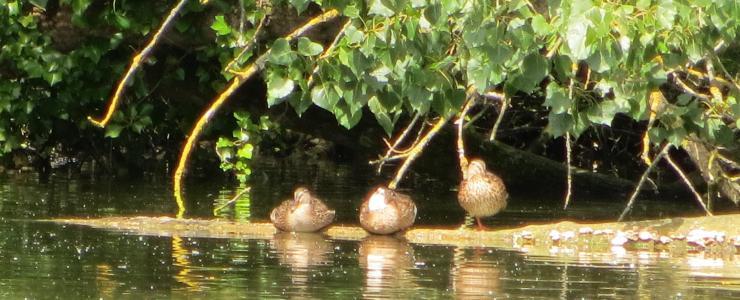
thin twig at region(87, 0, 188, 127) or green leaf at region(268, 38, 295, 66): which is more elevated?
thin twig at region(87, 0, 188, 127)

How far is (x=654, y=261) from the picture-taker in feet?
27.5

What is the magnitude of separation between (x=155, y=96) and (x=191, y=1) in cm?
277

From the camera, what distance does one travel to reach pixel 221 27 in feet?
34.8

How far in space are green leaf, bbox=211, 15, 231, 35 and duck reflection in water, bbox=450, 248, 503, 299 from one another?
9.01 feet

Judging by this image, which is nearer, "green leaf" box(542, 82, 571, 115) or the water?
"green leaf" box(542, 82, 571, 115)

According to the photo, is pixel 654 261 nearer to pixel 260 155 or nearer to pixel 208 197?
pixel 208 197

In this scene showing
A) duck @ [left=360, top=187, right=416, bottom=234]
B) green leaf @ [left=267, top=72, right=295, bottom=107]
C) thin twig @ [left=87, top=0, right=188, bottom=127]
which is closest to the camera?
green leaf @ [left=267, top=72, right=295, bottom=107]

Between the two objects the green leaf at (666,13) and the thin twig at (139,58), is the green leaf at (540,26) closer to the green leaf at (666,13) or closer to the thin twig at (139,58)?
the green leaf at (666,13)

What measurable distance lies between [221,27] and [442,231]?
2335 millimetres

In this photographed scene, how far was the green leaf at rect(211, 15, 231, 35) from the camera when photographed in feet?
34.8

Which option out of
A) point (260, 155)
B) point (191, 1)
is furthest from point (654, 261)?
point (260, 155)

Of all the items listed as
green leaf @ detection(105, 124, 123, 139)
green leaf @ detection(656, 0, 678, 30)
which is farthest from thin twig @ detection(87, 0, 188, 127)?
green leaf @ detection(105, 124, 123, 139)

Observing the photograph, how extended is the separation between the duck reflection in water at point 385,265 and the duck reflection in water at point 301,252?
229 mm

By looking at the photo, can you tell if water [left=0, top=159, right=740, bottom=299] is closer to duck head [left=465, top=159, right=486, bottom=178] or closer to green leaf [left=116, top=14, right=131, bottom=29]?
duck head [left=465, top=159, right=486, bottom=178]
